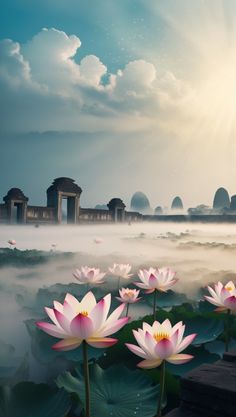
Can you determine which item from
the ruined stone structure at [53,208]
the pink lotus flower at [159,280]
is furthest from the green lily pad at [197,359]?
the ruined stone structure at [53,208]

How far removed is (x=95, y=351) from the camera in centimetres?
206

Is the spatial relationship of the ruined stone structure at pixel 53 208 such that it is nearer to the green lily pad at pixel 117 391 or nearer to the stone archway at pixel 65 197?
the stone archway at pixel 65 197

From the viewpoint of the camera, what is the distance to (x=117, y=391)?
1.61 metres

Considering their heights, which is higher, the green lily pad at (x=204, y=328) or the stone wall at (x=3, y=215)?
the stone wall at (x=3, y=215)

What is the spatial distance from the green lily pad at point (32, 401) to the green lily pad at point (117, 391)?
7 cm

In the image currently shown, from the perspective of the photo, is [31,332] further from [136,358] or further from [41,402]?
[41,402]

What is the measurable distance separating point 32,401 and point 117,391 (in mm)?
346

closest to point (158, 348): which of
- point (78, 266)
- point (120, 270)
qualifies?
point (120, 270)

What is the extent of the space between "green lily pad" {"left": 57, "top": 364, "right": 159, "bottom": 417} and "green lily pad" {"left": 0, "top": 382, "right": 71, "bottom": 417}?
2.8 inches

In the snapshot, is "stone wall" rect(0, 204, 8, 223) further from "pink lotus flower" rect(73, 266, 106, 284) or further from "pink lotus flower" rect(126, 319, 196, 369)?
"pink lotus flower" rect(126, 319, 196, 369)

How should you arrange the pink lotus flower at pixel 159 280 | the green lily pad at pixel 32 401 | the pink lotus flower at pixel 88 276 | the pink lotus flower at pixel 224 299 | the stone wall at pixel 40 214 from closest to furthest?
1. the green lily pad at pixel 32 401
2. the pink lotus flower at pixel 224 299
3. the pink lotus flower at pixel 159 280
4. the pink lotus flower at pixel 88 276
5. the stone wall at pixel 40 214

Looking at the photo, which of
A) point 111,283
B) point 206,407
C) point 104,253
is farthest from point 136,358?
point 104,253

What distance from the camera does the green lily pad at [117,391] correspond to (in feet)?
4.76

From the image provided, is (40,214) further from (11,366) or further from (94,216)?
(11,366)
